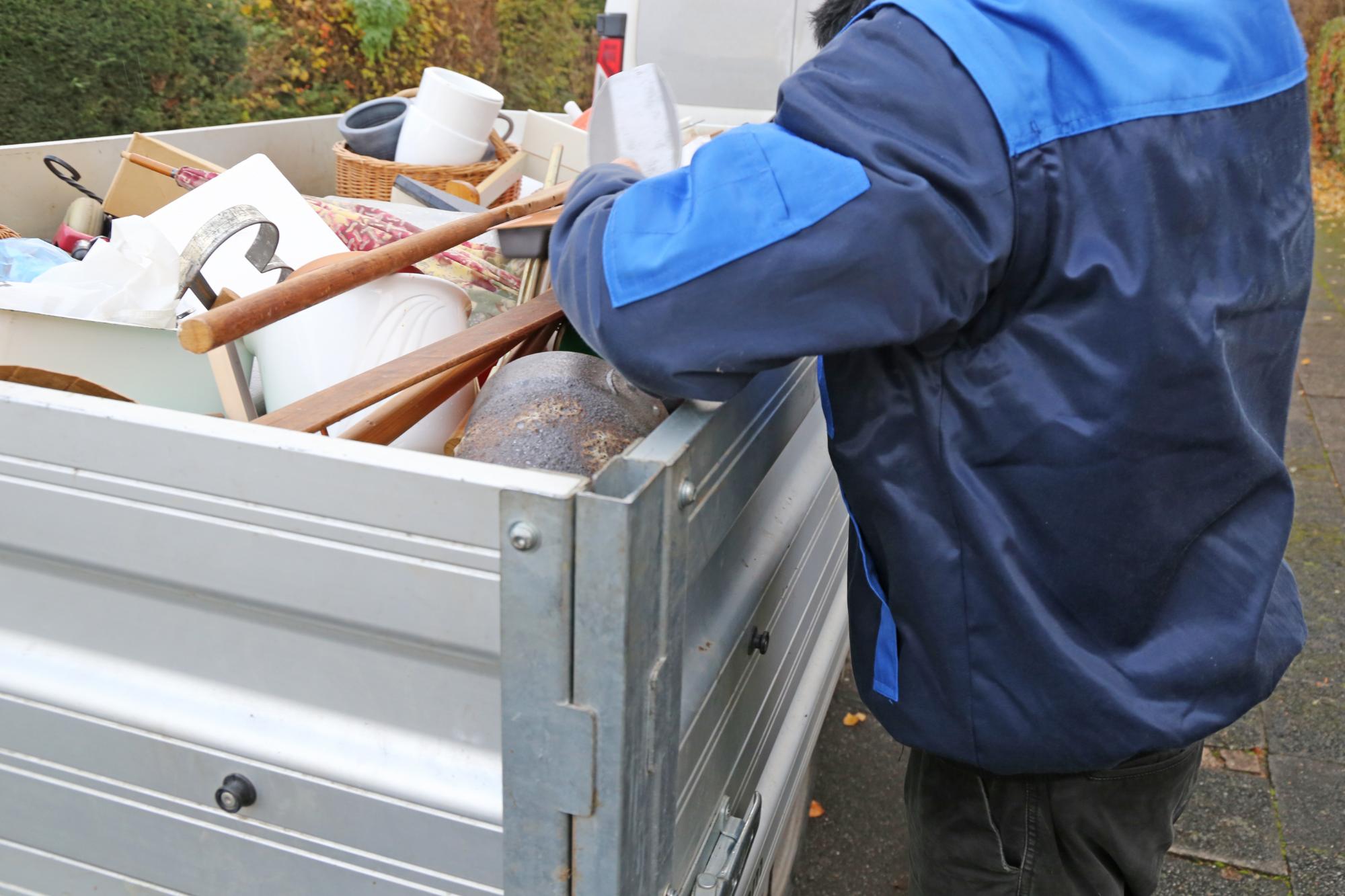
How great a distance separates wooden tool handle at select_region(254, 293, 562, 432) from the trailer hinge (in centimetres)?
43

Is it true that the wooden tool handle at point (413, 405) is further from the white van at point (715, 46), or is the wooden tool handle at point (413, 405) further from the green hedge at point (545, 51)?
the green hedge at point (545, 51)

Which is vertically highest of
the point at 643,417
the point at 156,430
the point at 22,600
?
the point at 156,430

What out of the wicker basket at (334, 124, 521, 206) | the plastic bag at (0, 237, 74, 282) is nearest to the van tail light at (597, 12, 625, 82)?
the wicker basket at (334, 124, 521, 206)

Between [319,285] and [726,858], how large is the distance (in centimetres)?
83

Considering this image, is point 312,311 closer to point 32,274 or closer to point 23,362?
point 23,362

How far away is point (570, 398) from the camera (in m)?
1.26

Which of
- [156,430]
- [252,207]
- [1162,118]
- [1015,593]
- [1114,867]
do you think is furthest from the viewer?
[252,207]

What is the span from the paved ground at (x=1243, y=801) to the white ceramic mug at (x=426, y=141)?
1.79 m

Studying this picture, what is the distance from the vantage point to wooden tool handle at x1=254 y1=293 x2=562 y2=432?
1.17 metres

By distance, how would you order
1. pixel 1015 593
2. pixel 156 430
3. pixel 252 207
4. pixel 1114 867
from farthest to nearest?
1. pixel 252 207
2. pixel 1114 867
3. pixel 1015 593
4. pixel 156 430

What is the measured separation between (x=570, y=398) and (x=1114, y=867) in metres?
1.01

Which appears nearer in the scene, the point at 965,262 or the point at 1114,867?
the point at 965,262

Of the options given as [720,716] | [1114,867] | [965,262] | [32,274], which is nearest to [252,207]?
[32,274]

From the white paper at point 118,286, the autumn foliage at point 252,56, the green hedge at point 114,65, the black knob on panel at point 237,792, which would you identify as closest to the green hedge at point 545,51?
the autumn foliage at point 252,56
